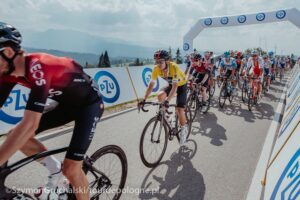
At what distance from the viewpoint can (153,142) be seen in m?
4.96

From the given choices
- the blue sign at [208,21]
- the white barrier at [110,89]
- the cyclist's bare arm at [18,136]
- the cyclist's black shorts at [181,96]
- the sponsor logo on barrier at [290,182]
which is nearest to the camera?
the cyclist's bare arm at [18,136]

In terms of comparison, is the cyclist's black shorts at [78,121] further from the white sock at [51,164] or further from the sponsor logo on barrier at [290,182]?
the sponsor logo on barrier at [290,182]

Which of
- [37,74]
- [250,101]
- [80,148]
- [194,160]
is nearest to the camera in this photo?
[37,74]

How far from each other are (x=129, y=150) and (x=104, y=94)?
4.14 m

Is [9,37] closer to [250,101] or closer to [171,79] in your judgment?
[171,79]

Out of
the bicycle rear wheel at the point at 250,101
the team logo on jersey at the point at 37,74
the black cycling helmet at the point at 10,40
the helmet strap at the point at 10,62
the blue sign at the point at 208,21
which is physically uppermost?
the blue sign at the point at 208,21

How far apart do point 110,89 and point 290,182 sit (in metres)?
7.68

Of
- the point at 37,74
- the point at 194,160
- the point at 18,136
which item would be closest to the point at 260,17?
the point at 194,160

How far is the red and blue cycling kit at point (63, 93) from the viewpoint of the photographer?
2.11 metres

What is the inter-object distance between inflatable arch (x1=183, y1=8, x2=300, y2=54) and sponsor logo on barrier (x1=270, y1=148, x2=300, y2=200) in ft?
69.3

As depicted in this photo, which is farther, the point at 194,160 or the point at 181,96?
the point at 181,96

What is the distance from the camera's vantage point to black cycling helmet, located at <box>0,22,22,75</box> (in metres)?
1.95

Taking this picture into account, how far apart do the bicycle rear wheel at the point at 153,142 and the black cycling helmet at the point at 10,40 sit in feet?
9.69

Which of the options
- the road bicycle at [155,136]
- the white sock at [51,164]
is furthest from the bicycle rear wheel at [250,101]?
the white sock at [51,164]
